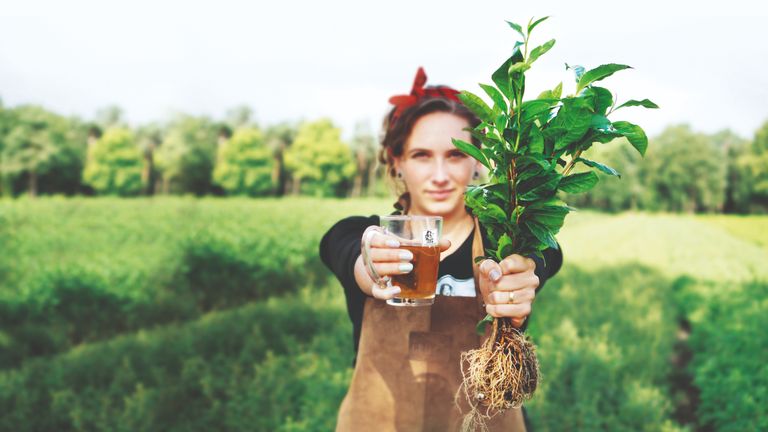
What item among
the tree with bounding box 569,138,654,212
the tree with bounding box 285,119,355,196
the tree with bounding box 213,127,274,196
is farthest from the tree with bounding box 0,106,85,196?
the tree with bounding box 569,138,654,212

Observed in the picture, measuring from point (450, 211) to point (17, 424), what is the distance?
20.9 feet

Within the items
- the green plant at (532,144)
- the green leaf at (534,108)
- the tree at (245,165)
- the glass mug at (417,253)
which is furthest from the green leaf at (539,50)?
the tree at (245,165)

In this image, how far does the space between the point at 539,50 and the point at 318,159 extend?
53.3 m

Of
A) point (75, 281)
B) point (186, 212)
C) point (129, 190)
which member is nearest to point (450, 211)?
point (75, 281)

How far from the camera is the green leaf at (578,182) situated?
1.67m

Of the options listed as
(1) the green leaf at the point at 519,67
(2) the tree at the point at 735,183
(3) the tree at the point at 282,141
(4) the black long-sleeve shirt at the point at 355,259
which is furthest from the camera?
(2) the tree at the point at 735,183

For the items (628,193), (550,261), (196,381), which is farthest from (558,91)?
(628,193)

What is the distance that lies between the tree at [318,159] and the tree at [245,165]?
16.3 metres

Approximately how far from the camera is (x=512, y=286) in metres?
1.72

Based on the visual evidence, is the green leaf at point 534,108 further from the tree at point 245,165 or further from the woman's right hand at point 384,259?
the tree at point 245,165

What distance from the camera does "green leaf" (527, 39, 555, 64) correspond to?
1626mm

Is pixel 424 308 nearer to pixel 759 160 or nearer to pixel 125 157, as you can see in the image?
pixel 125 157

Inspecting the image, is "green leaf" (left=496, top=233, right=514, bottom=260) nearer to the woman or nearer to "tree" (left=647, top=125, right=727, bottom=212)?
the woman

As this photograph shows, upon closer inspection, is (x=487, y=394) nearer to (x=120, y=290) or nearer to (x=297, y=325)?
(x=297, y=325)
